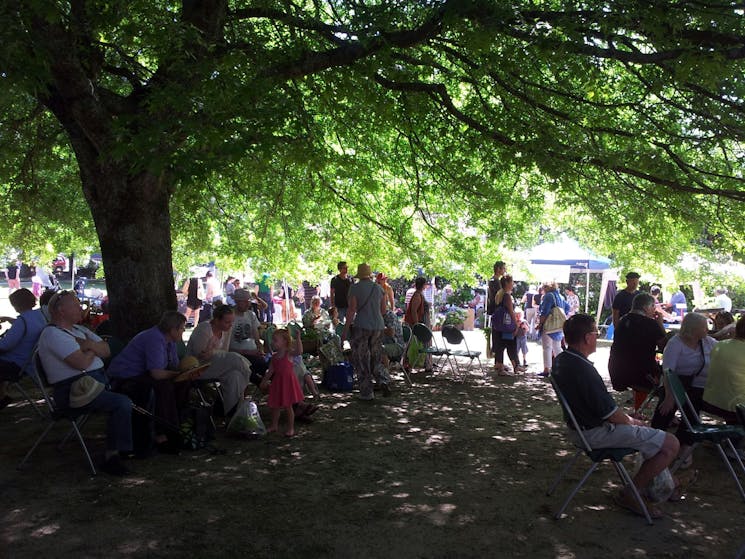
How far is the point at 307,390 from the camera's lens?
9.73 metres

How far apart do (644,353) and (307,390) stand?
14.8ft

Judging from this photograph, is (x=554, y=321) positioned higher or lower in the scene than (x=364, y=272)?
lower

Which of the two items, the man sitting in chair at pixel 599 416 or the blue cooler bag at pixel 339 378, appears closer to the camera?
the man sitting in chair at pixel 599 416

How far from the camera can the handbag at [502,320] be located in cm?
1182

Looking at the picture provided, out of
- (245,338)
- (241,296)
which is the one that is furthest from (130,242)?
(245,338)

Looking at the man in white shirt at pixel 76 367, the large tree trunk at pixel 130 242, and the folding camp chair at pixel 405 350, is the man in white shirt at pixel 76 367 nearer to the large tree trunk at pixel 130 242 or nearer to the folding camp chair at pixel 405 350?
the large tree trunk at pixel 130 242

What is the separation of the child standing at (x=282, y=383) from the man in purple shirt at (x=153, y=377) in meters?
1.17

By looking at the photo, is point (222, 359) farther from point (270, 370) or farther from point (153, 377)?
point (153, 377)

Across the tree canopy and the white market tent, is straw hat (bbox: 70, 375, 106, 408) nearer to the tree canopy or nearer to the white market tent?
the tree canopy

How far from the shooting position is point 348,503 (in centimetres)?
505

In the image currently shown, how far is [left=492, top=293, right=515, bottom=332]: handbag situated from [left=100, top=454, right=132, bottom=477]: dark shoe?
24.6 ft

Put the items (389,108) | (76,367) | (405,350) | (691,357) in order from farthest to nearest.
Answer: (405,350)
(389,108)
(691,357)
(76,367)

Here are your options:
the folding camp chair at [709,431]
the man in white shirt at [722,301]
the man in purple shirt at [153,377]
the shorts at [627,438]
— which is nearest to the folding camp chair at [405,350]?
the man in purple shirt at [153,377]

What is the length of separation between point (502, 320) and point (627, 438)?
7.23m
